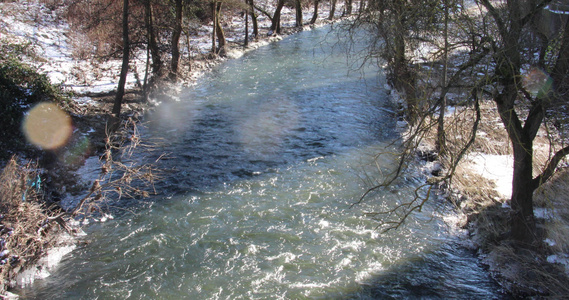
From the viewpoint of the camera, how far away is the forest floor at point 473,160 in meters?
5.97

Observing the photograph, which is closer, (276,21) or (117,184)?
(117,184)

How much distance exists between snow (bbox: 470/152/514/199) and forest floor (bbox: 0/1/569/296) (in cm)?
2

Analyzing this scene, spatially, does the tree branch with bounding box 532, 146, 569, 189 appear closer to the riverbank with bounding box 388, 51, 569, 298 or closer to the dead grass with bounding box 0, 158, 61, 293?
the riverbank with bounding box 388, 51, 569, 298

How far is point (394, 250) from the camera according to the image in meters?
6.70

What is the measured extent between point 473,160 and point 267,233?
5479 millimetres

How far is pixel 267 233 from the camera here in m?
7.15

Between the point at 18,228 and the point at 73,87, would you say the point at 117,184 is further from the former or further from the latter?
the point at 73,87

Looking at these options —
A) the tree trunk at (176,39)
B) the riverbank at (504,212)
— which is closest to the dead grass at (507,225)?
the riverbank at (504,212)

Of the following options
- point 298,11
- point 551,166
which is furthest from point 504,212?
point 298,11

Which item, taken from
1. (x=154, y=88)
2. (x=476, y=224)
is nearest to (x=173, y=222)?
(x=476, y=224)

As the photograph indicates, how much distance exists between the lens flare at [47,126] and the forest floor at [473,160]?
0.49 metres

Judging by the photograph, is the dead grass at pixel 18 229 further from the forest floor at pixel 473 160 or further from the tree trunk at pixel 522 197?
the tree trunk at pixel 522 197

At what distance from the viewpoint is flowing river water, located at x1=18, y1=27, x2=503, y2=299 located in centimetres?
600

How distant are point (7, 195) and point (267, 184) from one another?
15.9ft
